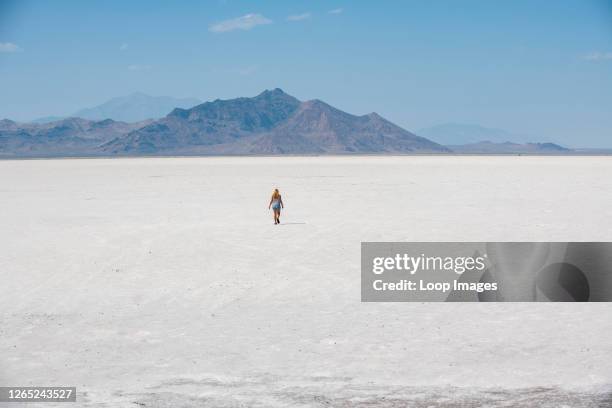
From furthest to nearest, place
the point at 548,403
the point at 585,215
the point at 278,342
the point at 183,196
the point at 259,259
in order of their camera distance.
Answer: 1. the point at 183,196
2. the point at 585,215
3. the point at 259,259
4. the point at 278,342
5. the point at 548,403

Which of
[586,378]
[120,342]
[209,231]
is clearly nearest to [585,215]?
[209,231]

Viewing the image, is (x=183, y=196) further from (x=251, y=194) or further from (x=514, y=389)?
(x=514, y=389)

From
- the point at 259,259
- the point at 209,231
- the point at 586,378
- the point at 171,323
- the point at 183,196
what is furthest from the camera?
the point at 183,196

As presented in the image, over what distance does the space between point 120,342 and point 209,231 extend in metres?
8.92

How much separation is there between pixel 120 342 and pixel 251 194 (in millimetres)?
21392

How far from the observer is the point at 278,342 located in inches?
347

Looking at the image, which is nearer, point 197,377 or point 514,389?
point 514,389

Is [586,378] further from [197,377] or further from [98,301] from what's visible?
[98,301]

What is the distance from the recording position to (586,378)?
24.1 ft

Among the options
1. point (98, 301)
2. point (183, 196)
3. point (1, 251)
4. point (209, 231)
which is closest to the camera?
point (98, 301)

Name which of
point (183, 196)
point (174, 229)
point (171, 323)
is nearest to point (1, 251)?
point (174, 229)

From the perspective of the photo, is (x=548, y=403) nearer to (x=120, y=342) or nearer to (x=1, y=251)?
(x=120, y=342)

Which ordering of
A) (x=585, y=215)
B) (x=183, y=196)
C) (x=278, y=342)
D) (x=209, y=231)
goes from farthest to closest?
(x=183, y=196)
(x=585, y=215)
(x=209, y=231)
(x=278, y=342)

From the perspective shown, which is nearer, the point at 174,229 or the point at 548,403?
the point at 548,403
